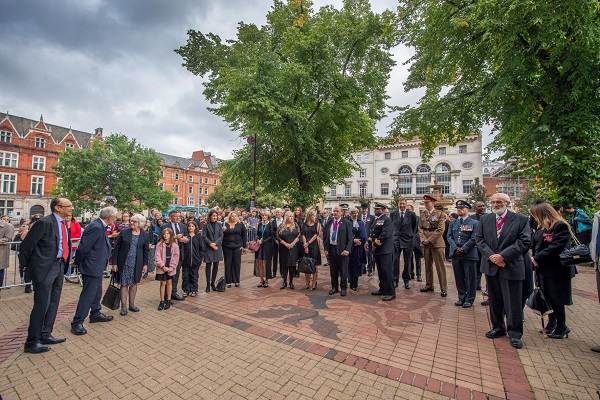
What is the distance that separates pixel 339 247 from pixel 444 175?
192ft

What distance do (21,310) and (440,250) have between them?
370 inches

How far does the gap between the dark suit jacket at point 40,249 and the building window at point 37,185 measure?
172ft

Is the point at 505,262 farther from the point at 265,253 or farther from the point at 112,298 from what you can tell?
the point at 112,298

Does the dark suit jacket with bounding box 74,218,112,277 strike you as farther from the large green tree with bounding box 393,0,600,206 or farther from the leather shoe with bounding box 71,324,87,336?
the large green tree with bounding box 393,0,600,206

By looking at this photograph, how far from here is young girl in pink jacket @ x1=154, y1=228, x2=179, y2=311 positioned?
581 centimetres

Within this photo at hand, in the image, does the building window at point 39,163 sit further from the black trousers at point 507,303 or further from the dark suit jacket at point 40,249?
the black trousers at point 507,303

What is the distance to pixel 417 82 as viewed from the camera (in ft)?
50.3

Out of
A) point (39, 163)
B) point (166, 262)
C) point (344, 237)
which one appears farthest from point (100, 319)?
point (39, 163)


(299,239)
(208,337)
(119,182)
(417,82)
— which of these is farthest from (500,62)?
(119,182)

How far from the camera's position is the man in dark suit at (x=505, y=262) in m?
4.15

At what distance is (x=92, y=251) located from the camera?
495 cm

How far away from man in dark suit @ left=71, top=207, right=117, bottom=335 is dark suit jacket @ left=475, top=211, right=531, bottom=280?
21.6 ft

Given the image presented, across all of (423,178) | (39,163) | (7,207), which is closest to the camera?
(7,207)

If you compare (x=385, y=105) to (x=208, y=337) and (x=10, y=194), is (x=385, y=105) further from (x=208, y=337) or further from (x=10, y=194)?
(x=10, y=194)
